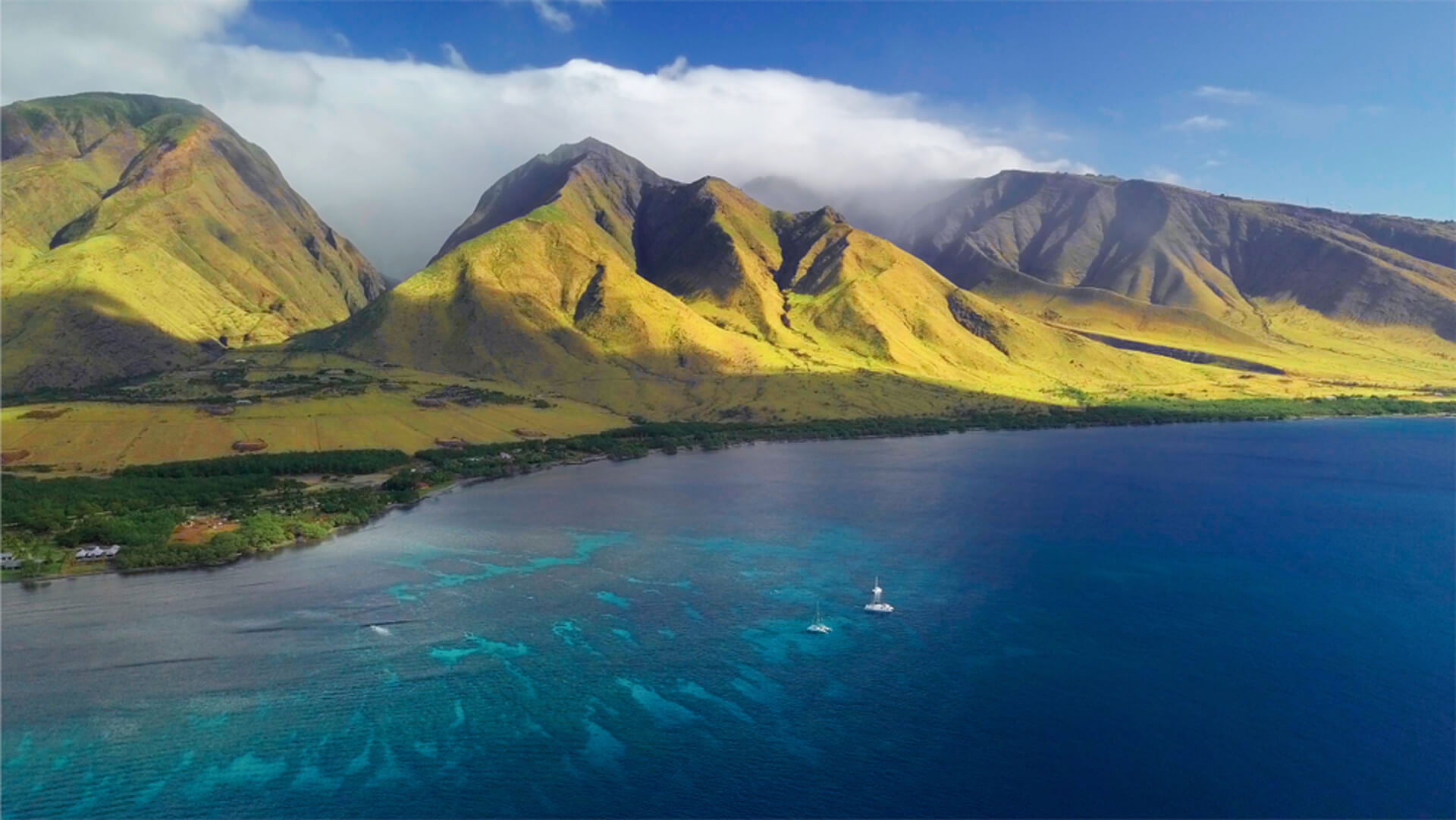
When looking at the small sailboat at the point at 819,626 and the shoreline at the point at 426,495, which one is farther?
the shoreline at the point at 426,495

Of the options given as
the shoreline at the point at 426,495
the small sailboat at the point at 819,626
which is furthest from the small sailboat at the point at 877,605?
the shoreline at the point at 426,495

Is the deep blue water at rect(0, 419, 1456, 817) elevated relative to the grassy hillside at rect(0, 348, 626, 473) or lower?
lower

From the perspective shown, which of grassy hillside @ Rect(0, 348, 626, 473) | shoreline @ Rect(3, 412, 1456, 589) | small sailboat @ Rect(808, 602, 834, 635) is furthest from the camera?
grassy hillside @ Rect(0, 348, 626, 473)

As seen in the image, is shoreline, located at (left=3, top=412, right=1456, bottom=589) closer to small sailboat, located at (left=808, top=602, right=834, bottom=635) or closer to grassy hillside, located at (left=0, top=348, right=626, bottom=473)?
grassy hillside, located at (left=0, top=348, right=626, bottom=473)

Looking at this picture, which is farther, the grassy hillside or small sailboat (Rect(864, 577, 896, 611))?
the grassy hillside

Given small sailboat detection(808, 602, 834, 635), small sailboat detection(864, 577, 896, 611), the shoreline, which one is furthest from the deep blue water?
the shoreline

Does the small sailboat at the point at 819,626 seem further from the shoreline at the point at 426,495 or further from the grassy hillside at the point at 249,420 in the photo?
the grassy hillside at the point at 249,420

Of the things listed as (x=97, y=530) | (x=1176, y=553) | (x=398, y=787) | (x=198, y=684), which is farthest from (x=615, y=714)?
(x=97, y=530)

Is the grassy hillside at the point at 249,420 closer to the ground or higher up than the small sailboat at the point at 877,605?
higher up
